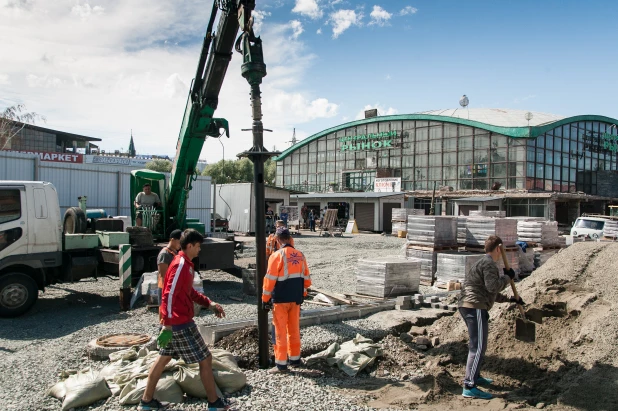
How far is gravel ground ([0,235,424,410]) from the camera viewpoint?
5.00 metres

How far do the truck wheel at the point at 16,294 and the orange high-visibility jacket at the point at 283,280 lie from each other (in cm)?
553

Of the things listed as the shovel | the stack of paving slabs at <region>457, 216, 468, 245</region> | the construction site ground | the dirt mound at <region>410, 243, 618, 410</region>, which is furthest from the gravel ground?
the stack of paving slabs at <region>457, 216, 468, 245</region>

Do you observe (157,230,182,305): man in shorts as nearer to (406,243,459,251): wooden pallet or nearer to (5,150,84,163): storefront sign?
(406,243,459,251): wooden pallet

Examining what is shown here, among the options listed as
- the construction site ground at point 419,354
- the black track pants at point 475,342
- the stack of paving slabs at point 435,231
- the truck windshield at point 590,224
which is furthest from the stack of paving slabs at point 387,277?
the truck windshield at point 590,224

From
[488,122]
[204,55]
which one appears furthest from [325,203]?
[204,55]

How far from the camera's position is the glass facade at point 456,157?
39.2 meters

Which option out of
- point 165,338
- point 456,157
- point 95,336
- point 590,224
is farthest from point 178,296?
point 456,157

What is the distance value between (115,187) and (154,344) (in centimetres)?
1727

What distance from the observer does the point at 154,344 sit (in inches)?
248

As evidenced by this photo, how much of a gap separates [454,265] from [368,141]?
1459 inches

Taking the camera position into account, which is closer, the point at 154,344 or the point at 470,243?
the point at 154,344

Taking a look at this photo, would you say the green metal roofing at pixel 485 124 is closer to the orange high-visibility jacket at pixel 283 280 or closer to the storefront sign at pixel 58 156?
the storefront sign at pixel 58 156

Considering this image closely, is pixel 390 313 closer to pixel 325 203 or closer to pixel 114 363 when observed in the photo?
pixel 114 363

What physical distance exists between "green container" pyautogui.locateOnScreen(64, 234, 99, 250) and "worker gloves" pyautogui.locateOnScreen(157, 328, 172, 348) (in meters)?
6.00
